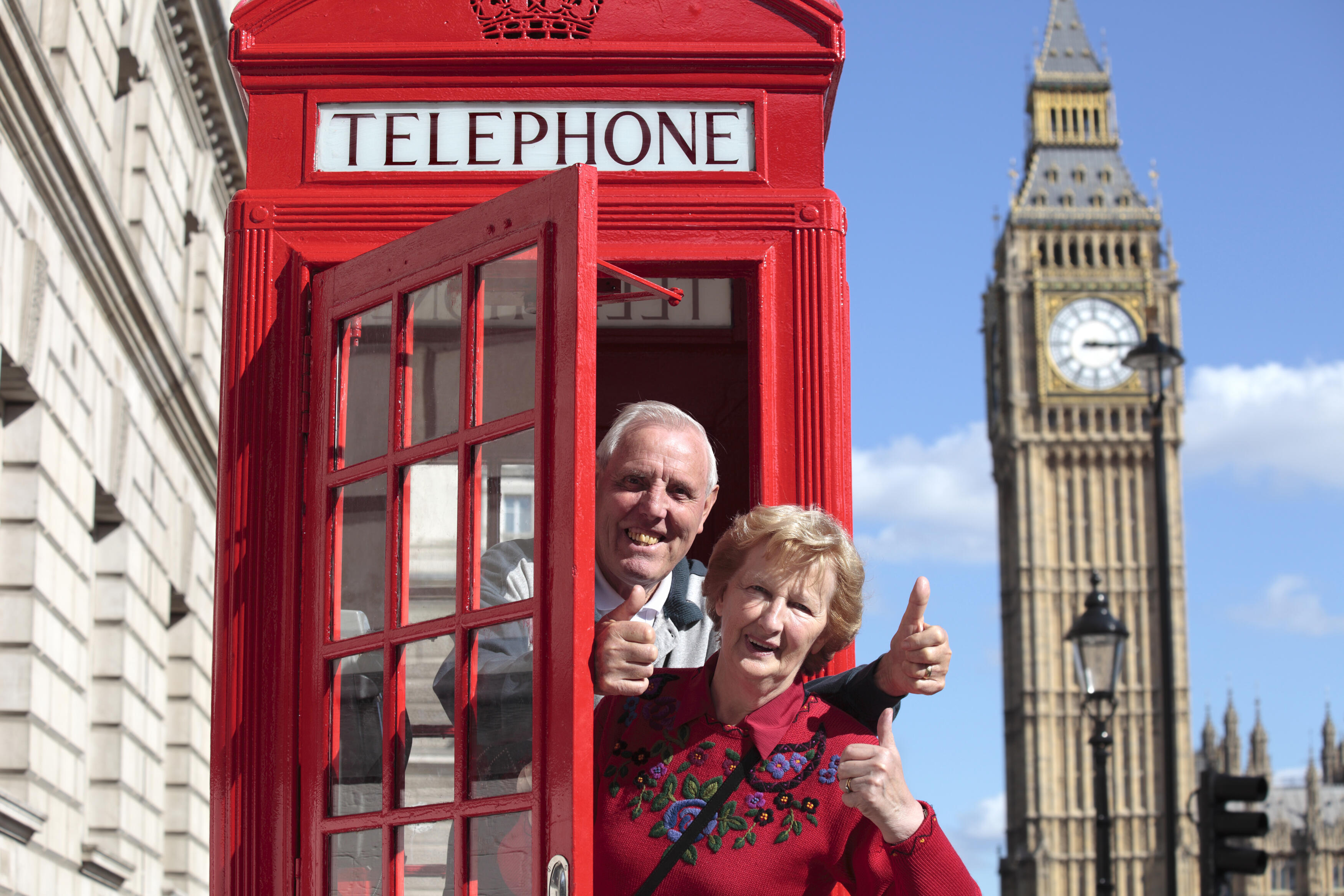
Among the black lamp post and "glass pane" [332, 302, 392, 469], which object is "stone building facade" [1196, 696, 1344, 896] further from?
"glass pane" [332, 302, 392, 469]

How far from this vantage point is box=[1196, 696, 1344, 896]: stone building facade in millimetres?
70375

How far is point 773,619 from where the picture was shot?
2949 millimetres

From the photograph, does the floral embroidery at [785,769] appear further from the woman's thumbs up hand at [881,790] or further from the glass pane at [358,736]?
the glass pane at [358,736]

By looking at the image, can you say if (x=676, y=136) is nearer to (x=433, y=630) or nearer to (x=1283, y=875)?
(x=433, y=630)

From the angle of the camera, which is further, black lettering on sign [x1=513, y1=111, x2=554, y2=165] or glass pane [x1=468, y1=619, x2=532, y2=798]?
black lettering on sign [x1=513, y1=111, x2=554, y2=165]

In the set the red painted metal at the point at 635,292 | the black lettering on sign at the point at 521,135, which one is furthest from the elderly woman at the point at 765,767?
the black lettering on sign at the point at 521,135

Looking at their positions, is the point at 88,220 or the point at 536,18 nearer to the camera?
the point at 536,18

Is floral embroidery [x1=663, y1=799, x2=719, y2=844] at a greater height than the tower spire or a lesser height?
lesser

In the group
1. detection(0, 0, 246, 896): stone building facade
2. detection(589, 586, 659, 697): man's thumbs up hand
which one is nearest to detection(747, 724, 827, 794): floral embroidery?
detection(589, 586, 659, 697): man's thumbs up hand

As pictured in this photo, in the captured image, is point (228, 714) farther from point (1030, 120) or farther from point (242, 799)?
point (1030, 120)

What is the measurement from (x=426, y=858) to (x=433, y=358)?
0.90 metres

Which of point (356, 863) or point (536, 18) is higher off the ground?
point (536, 18)

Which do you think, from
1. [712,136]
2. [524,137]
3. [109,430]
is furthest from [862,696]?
[109,430]

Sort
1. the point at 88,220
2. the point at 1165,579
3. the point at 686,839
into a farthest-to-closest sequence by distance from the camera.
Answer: the point at 1165,579
the point at 88,220
the point at 686,839
